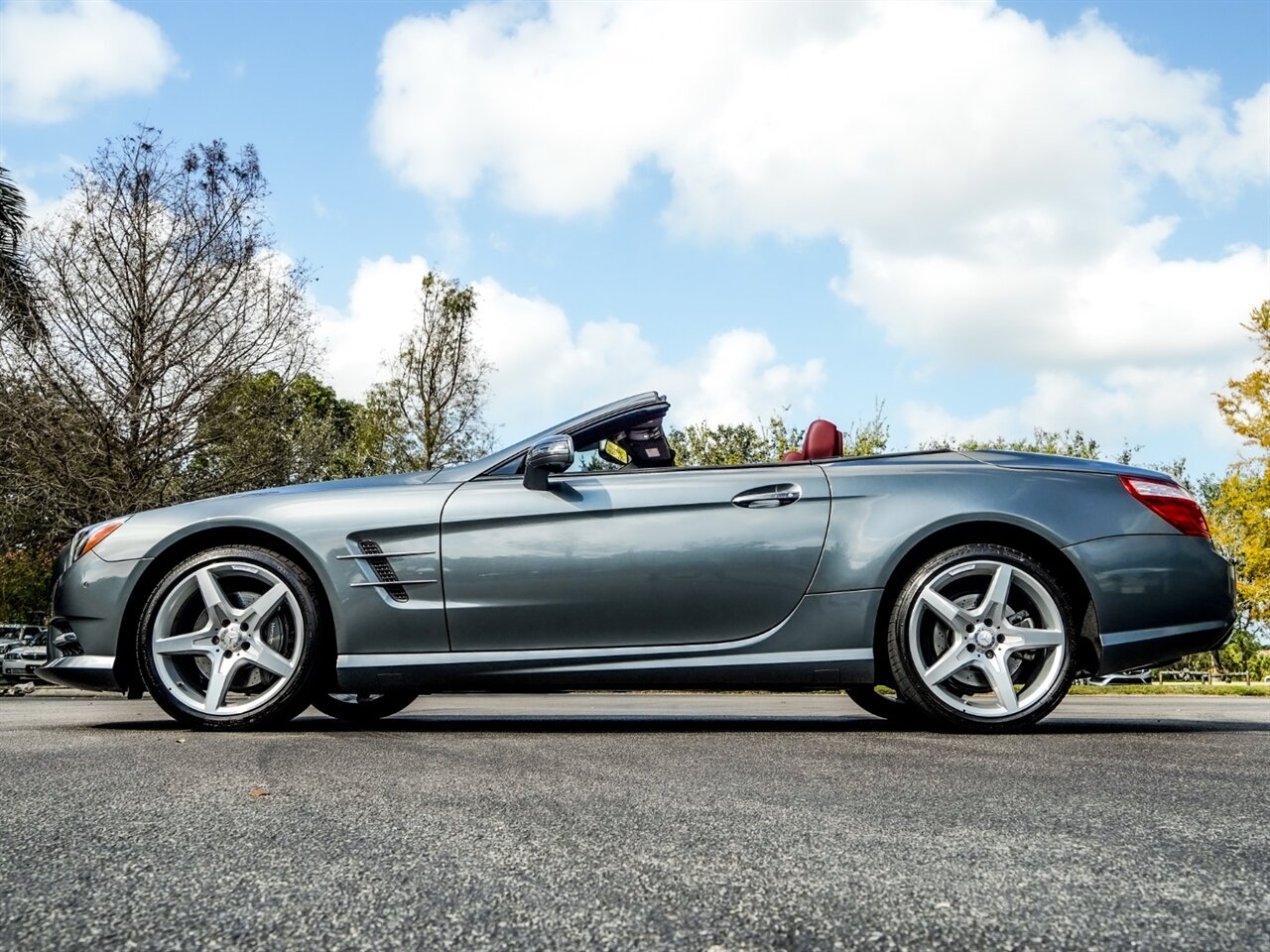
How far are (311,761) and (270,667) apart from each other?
116 cm

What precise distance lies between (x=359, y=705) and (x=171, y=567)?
1.36 m

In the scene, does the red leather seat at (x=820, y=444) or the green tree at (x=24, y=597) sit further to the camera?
the green tree at (x=24, y=597)

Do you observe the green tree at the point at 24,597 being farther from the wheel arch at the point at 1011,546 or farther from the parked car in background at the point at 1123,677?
the parked car in background at the point at 1123,677

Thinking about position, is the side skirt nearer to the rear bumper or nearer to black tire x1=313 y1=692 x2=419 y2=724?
the rear bumper

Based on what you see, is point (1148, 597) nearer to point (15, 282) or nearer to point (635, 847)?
point (635, 847)

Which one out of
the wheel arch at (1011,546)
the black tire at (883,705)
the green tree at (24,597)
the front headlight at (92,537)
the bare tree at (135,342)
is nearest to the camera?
the wheel arch at (1011,546)

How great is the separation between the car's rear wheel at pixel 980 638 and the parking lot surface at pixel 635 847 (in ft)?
1.65

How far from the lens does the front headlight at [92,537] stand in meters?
5.07

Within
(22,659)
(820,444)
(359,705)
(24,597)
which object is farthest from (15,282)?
(24,597)

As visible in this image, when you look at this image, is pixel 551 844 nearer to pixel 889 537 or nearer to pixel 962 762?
pixel 962 762

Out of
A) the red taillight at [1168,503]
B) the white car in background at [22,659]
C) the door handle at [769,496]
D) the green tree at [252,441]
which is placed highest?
the green tree at [252,441]

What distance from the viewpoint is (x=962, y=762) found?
366 centimetres

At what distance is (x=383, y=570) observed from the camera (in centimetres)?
481

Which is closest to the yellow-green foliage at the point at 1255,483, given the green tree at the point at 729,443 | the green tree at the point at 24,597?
the green tree at the point at 729,443
